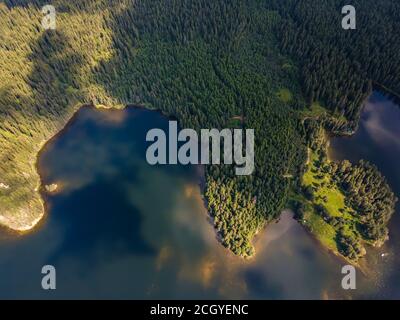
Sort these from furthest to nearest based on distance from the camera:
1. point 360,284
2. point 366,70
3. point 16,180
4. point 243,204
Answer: point 366,70 → point 16,180 → point 243,204 → point 360,284

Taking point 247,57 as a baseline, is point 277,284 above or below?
below

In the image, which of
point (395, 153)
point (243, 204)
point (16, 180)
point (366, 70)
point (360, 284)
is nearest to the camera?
point (360, 284)

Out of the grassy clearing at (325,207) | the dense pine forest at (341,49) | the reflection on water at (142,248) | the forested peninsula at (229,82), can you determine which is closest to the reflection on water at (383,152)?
the forested peninsula at (229,82)

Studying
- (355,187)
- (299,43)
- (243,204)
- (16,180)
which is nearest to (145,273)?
(243,204)

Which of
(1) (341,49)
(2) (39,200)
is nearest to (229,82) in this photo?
(1) (341,49)

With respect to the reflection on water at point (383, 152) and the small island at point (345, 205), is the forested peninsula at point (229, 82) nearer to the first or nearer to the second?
the small island at point (345, 205)

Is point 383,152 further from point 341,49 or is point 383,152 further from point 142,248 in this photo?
point 142,248

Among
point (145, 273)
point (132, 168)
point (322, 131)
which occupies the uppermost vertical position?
point (322, 131)

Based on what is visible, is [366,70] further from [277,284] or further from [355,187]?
[277,284]
